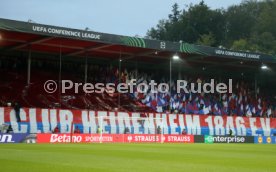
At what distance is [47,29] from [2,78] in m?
9.32

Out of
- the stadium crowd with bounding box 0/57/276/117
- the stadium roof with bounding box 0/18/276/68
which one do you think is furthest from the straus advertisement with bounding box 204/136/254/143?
the stadium roof with bounding box 0/18/276/68

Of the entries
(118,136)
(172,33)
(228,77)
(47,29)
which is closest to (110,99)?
(118,136)

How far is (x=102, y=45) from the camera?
1538 inches

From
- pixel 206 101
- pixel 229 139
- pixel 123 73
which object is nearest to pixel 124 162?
pixel 229 139

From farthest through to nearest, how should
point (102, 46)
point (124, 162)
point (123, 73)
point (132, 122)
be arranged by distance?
point (123, 73) → point (102, 46) → point (132, 122) → point (124, 162)

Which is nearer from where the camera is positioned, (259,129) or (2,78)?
(2,78)

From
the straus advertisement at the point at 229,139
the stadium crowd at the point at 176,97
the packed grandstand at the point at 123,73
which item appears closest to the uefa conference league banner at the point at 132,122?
the packed grandstand at the point at 123,73

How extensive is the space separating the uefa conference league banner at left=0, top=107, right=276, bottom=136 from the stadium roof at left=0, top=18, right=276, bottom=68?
529cm

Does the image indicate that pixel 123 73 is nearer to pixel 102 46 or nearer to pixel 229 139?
pixel 102 46

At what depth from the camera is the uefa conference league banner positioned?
3450 cm

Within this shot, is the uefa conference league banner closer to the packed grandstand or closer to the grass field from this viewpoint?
the packed grandstand

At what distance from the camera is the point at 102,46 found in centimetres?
3944

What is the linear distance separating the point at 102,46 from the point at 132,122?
21.3 feet

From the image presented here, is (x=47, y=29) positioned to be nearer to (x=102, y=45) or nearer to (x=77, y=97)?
(x=102, y=45)
